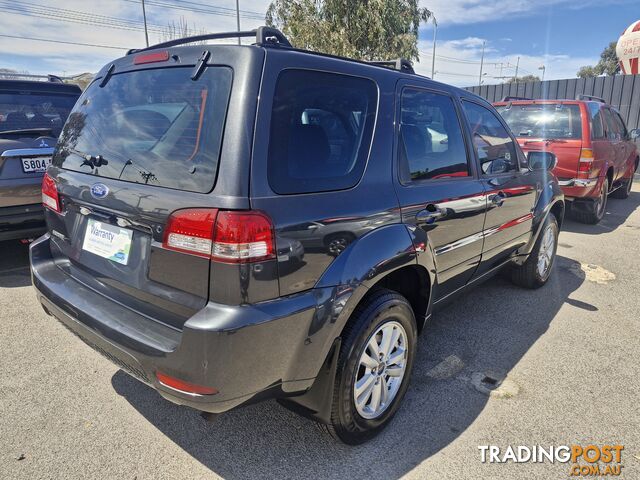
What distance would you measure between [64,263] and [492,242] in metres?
2.84

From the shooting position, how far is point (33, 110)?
4.48m

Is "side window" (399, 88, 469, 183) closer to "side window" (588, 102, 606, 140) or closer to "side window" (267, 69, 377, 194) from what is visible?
"side window" (267, 69, 377, 194)

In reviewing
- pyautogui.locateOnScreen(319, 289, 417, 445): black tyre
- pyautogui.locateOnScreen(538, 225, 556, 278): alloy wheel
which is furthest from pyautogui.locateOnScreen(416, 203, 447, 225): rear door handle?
pyautogui.locateOnScreen(538, 225, 556, 278): alloy wheel

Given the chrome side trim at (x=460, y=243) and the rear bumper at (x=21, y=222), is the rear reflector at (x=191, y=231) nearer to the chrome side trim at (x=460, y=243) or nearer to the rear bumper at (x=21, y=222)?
the chrome side trim at (x=460, y=243)

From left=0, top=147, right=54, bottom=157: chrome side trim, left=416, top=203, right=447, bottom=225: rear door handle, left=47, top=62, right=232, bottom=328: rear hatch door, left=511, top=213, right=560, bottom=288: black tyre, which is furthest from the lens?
left=511, top=213, right=560, bottom=288: black tyre

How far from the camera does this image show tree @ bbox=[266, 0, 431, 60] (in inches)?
491

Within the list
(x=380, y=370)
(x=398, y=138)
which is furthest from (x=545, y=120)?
(x=380, y=370)

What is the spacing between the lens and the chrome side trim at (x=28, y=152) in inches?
156

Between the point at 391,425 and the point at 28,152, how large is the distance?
3871mm

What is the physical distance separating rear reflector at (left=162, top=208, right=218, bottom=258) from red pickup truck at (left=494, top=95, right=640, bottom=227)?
6.06 metres

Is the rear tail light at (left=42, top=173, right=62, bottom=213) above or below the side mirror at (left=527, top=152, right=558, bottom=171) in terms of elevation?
below

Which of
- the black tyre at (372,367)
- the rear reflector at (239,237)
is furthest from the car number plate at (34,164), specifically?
the black tyre at (372,367)

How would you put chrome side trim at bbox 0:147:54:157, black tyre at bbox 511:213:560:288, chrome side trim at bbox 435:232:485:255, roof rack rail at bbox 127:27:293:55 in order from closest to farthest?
roof rack rail at bbox 127:27:293:55 → chrome side trim at bbox 435:232:485:255 → chrome side trim at bbox 0:147:54:157 → black tyre at bbox 511:213:560:288

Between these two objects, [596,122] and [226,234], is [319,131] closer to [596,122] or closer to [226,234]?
[226,234]
